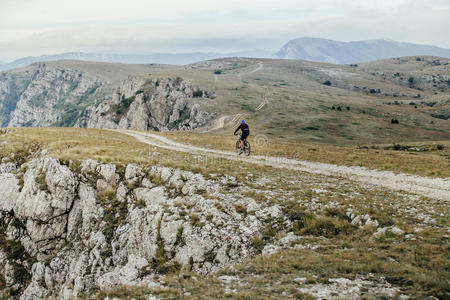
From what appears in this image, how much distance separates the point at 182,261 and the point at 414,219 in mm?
13444

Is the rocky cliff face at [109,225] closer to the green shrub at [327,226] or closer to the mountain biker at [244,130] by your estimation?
the green shrub at [327,226]

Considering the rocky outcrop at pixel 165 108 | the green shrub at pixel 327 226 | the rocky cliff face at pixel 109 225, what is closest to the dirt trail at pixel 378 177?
the green shrub at pixel 327 226

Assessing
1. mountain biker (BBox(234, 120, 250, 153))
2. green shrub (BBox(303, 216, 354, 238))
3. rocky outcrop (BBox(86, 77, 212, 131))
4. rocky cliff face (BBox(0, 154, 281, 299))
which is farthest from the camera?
A: rocky outcrop (BBox(86, 77, 212, 131))

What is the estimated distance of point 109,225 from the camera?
2281 centimetres

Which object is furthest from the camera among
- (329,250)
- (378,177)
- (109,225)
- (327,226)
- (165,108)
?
(165,108)

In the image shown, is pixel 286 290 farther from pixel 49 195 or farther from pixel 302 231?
pixel 49 195

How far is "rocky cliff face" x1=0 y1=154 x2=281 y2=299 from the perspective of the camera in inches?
645

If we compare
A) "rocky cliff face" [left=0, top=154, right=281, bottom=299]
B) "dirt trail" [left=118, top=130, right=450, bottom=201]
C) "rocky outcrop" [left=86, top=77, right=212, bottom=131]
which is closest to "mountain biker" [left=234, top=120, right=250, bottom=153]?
"dirt trail" [left=118, top=130, right=450, bottom=201]

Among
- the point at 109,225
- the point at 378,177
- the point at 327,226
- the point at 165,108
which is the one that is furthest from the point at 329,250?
the point at 165,108

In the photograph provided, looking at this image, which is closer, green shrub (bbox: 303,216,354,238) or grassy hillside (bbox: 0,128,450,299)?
grassy hillside (bbox: 0,128,450,299)

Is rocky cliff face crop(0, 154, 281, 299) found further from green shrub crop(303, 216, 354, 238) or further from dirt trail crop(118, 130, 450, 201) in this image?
dirt trail crop(118, 130, 450, 201)

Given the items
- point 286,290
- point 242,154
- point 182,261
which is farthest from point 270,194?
point 242,154

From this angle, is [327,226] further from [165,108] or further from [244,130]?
[165,108]

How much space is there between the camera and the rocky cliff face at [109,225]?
53.8ft
